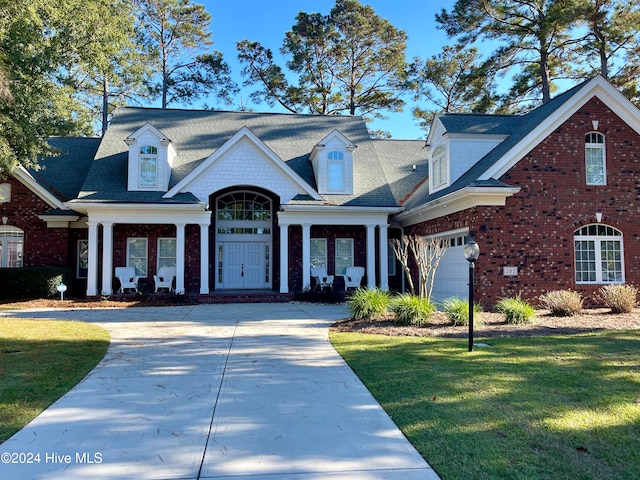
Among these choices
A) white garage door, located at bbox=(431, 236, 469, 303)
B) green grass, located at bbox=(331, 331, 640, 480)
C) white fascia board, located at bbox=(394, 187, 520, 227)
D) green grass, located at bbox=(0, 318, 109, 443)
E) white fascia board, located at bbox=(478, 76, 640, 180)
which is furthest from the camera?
white garage door, located at bbox=(431, 236, 469, 303)

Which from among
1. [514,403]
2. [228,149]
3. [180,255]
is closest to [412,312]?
[514,403]

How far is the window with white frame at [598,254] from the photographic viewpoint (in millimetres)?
14023

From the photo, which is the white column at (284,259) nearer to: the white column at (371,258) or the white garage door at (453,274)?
the white column at (371,258)

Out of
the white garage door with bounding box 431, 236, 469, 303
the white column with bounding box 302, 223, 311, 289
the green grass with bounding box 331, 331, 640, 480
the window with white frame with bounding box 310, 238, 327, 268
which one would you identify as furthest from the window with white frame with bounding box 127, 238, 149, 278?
the green grass with bounding box 331, 331, 640, 480

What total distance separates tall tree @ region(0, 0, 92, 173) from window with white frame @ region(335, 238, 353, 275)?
35.5 ft

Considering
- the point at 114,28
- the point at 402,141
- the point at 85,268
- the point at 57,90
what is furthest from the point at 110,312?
the point at 402,141

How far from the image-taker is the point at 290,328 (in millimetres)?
10469

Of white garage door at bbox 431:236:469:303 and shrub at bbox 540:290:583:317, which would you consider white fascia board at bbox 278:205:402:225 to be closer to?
white garage door at bbox 431:236:469:303

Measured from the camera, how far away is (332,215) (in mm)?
17844

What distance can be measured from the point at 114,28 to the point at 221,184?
7814 millimetres

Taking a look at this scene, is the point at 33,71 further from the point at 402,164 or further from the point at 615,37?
the point at 615,37

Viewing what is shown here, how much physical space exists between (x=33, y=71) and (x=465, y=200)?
14.1 meters

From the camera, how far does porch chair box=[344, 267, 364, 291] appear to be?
1808 centimetres

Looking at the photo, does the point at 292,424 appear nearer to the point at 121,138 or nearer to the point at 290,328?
the point at 290,328
